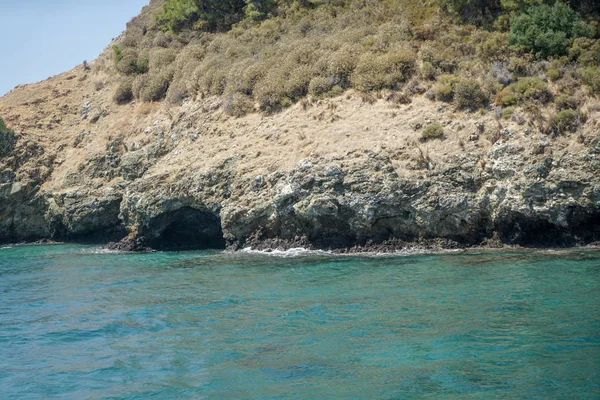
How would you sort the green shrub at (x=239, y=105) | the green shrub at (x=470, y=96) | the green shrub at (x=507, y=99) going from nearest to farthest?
the green shrub at (x=507, y=99) → the green shrub at (x=470, y=96) → the green shrub at (x=239, y=105)

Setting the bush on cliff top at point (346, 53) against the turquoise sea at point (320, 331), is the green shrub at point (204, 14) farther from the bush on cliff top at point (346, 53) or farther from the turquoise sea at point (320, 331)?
the turquoise sea at point (320, 331)

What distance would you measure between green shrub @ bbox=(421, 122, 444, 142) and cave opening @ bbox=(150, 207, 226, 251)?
11031 mm

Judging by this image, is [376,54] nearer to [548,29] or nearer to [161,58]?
[548,29]

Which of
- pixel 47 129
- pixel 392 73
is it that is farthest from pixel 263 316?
pixel 47 129

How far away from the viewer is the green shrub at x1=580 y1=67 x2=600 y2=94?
25688 millimetres

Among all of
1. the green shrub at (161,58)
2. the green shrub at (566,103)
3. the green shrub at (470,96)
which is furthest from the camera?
the green shrub at (161,58)

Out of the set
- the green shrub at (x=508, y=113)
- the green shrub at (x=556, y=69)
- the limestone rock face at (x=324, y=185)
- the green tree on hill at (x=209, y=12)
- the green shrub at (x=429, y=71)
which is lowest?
the limestone rock face at (x=324, y=185)

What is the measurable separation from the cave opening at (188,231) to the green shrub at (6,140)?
16.1m

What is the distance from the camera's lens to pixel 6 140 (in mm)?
42625

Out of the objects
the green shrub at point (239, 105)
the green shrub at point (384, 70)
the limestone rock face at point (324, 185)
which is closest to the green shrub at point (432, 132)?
the limestone rock face at point (324, 185)

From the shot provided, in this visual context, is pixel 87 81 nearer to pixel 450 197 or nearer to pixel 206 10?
pixel 206 10

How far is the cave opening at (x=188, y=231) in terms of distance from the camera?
31969 millimetres

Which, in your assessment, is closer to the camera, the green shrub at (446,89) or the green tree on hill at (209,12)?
the green shrub at (446,89)

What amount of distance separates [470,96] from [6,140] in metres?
30.9
